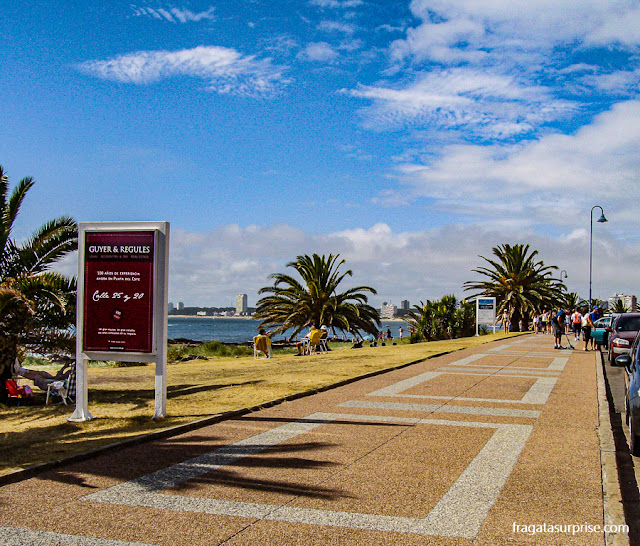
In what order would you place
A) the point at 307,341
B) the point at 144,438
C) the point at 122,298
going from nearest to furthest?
the point at 144,438 → the point at 122,298 → the point at 307,341

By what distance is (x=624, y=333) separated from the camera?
59.5 ft

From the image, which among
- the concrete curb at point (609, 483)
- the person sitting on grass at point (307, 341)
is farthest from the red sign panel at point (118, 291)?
the person sitting on grass at point (307, 341)

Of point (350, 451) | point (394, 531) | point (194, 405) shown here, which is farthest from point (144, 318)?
point (394, 531)

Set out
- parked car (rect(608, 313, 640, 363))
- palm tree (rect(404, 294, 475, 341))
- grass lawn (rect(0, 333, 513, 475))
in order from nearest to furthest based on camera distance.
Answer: grass lawn (rect(0, 333, 513, 475))
parked car (rect(608, 313, 640, 363))
palm tree (rect(404, 294, 475, 341))

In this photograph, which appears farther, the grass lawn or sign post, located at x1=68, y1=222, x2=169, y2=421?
sign post, located at x1=68, y1=222, x2=169, y2=421

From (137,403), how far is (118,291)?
2.43 m

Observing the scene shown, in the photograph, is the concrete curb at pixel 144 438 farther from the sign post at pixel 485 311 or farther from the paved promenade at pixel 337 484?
the sign post at pixel 485 311

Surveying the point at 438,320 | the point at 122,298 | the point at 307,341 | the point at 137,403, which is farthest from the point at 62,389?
the point at 438,320

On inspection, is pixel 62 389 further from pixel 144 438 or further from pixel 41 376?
pixel 144 438

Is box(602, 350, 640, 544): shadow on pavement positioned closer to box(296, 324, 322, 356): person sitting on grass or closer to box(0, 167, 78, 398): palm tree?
box(0, 167, 78, 398): palm tree

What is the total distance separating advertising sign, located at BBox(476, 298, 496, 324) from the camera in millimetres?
41062

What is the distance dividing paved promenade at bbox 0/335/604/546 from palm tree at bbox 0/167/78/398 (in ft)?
16.7

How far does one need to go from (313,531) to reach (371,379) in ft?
31.0

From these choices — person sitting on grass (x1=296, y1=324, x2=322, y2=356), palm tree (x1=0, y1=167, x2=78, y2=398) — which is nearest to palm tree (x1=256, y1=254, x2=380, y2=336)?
person sitting on grass (x1=296, y1=324, x2=322, y2=356)
